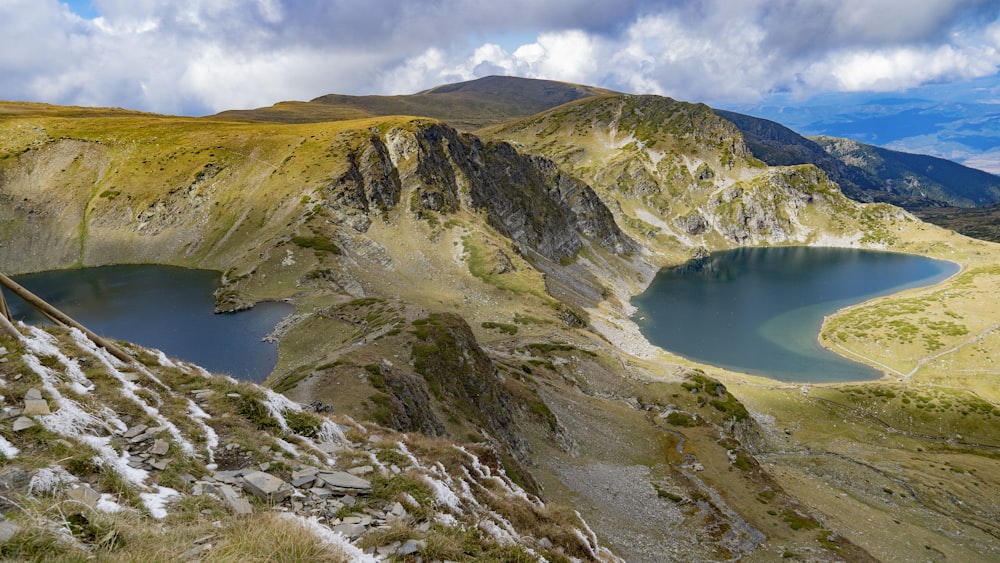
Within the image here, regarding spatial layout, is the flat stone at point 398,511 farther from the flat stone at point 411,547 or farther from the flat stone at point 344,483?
the flat stone at point 411,547

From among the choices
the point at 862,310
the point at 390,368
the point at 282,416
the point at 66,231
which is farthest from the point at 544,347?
the point at 66,231

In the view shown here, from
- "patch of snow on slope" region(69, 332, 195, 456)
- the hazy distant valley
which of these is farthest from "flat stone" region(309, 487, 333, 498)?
"patch of snow on slope" region(69, 332, 195, 456)

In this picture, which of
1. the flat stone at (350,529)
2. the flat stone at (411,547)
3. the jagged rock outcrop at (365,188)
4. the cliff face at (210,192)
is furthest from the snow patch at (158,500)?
the jagged rock outcrop at (365,188)

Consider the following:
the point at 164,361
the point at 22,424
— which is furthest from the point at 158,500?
the point at 164,361

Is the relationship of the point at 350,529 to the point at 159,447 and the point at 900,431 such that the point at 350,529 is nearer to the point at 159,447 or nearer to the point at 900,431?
the point at 159,447

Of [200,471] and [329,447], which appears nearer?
[200,471]

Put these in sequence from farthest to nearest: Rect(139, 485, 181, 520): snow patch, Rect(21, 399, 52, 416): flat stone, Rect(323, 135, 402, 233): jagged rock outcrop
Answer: Rect(323, 135, 402, 233): jagged rock outcrop → Rect(21, 399, 52, 416): flat stone → Rect(139, 485, 181, 520): snow patch

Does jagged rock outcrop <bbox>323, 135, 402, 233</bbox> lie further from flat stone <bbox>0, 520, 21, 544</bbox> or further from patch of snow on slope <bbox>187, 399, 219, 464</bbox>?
flat stone <bbox>0, 520, 21, 544</bbox>

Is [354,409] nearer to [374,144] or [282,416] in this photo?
[282,416]
